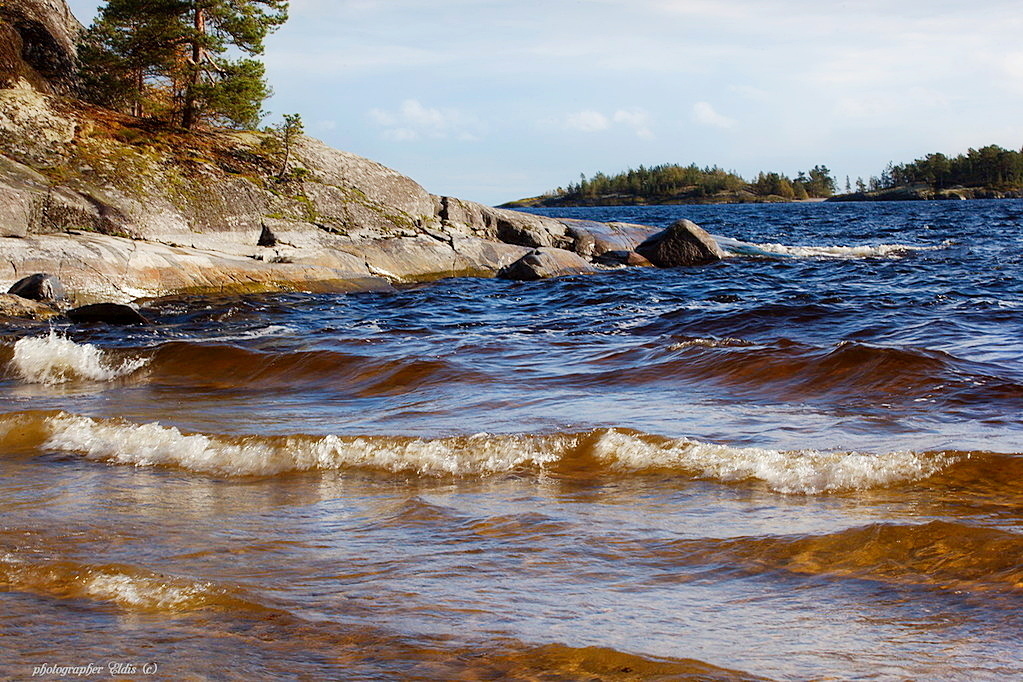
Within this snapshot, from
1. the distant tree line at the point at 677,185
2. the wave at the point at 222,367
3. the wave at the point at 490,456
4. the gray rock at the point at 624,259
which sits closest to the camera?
the wave at the point at 490,456

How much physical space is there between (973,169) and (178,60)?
465ft

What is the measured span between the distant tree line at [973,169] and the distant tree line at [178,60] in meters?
129

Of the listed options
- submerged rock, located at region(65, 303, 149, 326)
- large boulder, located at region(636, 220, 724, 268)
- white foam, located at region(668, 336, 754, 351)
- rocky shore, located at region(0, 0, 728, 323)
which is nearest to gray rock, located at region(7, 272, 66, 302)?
rocky shore, located at region(0, 0, 728, 323)

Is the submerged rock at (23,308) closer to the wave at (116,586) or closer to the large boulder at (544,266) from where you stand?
the large boulder at (544,266)

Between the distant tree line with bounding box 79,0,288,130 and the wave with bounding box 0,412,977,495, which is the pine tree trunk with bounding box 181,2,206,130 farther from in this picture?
the wave with bounding box 0,412,977,495

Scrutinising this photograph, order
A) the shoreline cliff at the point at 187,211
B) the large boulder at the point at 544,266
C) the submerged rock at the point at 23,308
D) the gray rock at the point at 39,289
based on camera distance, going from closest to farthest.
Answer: the submerged rock at the point at 23,308 < the gray rock at the point at 39,289 < the shoreline cliff at the point at 187,211 < the large boulder at the point at 544,266

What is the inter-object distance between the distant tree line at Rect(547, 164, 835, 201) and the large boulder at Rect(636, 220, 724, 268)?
439 feet

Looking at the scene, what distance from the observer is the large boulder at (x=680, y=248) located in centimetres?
2361

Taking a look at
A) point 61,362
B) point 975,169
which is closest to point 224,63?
point 61,362

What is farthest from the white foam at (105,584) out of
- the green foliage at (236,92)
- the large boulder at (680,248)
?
the large boulder at (680,248)

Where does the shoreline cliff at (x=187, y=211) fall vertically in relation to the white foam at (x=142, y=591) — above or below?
above

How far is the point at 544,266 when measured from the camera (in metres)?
20.6

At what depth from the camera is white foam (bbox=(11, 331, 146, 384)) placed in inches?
395

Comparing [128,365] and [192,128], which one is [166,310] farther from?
[192,128]
